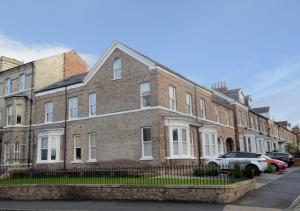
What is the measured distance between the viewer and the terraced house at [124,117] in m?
23.6

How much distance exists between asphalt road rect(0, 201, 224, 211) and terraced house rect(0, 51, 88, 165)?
16922 millimetres

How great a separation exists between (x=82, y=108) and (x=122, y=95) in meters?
4.68

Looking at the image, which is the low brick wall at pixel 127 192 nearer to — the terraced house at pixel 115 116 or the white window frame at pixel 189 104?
the terraced house at pixel 115 116

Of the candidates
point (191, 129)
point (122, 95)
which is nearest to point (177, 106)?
point (191, 129)

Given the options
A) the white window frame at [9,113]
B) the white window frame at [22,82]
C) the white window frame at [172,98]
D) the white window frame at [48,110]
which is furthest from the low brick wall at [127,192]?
the white window frame at [22,82]

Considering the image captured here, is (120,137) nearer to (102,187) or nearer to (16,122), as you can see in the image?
(102,187)

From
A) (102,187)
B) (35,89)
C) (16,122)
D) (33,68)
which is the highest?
(33,68)

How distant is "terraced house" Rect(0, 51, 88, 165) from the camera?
100 ft

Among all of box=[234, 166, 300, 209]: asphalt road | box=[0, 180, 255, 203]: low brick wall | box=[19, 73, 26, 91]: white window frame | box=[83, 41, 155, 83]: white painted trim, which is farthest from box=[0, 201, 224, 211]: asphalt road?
box=[19, 73, 26, 91]: white window frame

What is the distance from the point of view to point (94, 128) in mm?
26562

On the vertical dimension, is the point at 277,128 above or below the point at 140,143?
above

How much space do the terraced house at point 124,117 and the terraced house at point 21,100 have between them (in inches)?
47.9

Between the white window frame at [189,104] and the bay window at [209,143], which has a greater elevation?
the white window frame at [189,104]

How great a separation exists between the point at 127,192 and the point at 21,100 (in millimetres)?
21904
